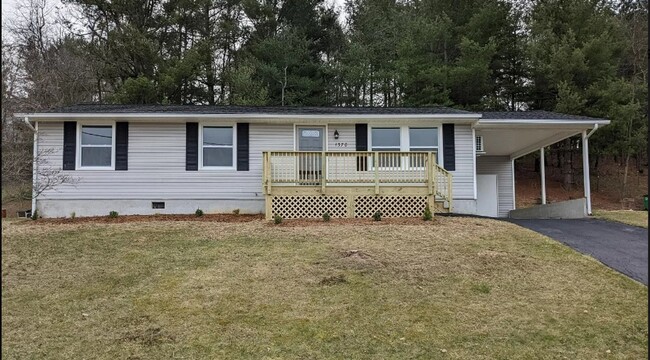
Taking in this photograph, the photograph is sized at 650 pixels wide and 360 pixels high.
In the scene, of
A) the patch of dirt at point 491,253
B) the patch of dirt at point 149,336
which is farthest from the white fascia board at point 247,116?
the patch of dirt at point 149,336

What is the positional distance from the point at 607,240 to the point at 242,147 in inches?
329

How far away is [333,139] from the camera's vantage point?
39.2 feet

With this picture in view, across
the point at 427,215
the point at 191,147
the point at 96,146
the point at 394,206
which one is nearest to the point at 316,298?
the point at 427,215

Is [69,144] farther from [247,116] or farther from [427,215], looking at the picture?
[427,215]

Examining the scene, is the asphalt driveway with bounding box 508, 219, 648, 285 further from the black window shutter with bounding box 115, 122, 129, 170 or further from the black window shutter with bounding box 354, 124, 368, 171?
the black window shutter with bounding box 115, 122, 129, 170

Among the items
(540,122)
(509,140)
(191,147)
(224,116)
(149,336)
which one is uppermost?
(224,116)

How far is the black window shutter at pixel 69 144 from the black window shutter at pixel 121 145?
980mm

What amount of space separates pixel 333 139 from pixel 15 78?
1144 centimetres

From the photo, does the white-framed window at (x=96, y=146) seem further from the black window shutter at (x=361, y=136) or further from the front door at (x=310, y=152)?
the black window shutter at (x=361, y=136)

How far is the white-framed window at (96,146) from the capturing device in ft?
37.0

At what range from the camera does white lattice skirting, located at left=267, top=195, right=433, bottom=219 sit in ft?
34.6

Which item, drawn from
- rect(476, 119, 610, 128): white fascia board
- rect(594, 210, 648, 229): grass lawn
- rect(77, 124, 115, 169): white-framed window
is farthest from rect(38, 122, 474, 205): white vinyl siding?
rect(594, 210, 648, 229): grass lawn

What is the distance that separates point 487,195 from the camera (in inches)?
598

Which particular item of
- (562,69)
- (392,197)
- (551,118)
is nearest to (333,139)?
(392,197)
